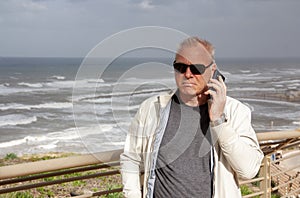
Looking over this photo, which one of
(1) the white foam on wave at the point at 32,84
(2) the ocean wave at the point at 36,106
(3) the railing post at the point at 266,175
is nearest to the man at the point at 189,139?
(3) the railing post at the point at 266,175

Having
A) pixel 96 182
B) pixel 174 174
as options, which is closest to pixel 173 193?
pixel 174 174

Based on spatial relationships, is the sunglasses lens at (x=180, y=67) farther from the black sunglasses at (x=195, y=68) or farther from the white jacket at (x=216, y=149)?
the white jacket at (x=216, y=149)

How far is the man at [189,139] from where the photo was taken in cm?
153

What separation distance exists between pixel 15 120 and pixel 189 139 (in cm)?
2532

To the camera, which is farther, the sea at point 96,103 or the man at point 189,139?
the sea at point 96,103

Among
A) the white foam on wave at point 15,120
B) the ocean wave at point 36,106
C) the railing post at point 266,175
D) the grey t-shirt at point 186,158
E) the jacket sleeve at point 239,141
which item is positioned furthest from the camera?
the ocean wave at point 36,106

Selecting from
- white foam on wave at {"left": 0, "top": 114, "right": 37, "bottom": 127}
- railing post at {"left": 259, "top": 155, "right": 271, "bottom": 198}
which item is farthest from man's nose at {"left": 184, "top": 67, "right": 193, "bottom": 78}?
white foam on wave at {"left": 0, "top": 114, "right": 37, "bottom": 127}

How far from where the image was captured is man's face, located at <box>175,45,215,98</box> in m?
1.53

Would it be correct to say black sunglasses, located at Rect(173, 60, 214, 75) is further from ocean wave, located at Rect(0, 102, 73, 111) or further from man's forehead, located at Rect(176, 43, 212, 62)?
ocean wave, located at Rect(0, 102, 73, 111)

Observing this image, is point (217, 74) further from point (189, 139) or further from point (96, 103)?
A: point (96, 103)

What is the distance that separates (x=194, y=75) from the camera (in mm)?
1531

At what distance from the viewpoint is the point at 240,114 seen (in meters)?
1.53

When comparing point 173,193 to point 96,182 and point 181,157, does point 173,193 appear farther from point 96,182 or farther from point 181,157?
point 96,182

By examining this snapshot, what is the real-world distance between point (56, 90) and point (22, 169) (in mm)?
35409
